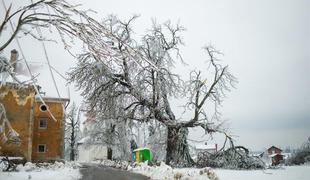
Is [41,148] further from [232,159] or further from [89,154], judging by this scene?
[89,154]

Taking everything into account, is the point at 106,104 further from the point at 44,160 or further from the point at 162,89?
the point at 44,160

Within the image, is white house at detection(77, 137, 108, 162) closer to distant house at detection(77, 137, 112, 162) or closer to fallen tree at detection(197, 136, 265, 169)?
distant house at detection(77, 137, 112, 162)

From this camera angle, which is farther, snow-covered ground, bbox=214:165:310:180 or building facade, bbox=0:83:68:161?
building facade, bbox=0:83:68:161

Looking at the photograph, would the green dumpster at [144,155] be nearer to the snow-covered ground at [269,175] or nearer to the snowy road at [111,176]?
the snowy road at [111,176]

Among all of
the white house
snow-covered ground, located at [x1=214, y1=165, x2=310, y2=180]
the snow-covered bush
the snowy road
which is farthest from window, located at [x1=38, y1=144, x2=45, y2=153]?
the white house

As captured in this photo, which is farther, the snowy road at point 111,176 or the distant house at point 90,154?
the distant house at point 90,154

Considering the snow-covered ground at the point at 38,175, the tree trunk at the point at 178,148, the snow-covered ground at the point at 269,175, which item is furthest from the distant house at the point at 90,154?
the snow-covered ground at the point at 269,175

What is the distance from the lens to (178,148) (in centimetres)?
2239

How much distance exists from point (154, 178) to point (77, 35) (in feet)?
46.7

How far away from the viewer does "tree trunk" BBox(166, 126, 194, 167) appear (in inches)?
864

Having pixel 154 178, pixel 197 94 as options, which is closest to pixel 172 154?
pixel 197 94

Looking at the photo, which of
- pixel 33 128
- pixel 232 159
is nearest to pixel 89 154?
pixel 33 128

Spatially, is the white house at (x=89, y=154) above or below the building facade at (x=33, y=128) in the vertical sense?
below

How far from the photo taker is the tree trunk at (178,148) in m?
22.0
